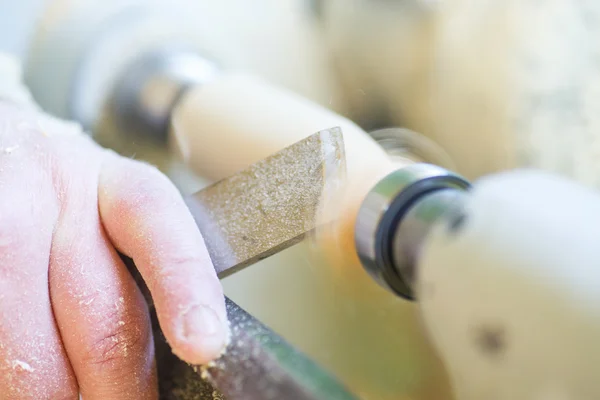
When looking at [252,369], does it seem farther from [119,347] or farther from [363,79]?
[363,79]

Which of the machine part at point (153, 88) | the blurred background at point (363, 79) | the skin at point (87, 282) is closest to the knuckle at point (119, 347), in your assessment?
the skin at point (87, 282)

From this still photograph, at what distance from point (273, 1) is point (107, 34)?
0.71 ft

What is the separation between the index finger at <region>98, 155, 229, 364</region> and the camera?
0.26 meters

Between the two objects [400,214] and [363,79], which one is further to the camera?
[363,79]

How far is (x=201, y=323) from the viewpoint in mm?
260

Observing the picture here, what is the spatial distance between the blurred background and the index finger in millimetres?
100

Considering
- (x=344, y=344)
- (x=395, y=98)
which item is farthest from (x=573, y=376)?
(x=395, y=98)

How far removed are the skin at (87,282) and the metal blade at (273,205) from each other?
0.9 inches

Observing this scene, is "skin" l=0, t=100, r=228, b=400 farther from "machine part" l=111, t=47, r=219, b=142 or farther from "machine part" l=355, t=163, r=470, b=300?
"machine part" l=111, t=47, r=219, b=142

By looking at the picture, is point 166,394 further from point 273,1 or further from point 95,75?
point 273,1

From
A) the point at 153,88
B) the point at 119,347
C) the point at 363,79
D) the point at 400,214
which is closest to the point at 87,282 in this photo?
the point at 119,347

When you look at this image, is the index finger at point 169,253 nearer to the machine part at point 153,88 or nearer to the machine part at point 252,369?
the machine part at point 252,369

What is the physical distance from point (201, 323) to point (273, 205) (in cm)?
9

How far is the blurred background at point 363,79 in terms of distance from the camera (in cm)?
51
